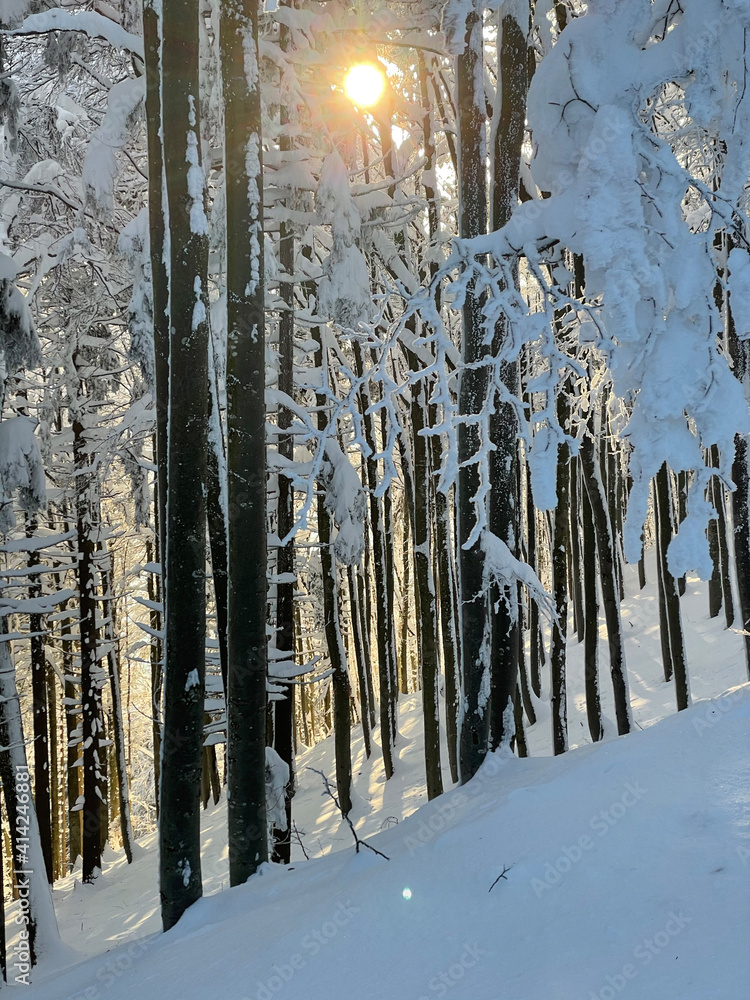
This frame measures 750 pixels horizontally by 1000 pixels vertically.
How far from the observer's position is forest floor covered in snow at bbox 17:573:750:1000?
268 cm

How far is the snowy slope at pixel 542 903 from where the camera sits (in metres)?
2.66

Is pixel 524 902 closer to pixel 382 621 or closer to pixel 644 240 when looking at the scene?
pixel 644 240

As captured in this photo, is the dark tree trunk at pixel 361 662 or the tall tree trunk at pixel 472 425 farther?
the dark tree trunk at pixel 361 662

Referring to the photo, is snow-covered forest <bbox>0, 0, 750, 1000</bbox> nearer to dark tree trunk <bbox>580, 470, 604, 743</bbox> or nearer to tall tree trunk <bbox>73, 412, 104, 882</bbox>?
dark tree trunk <bbox>580, 470, 604, 743</bbox>

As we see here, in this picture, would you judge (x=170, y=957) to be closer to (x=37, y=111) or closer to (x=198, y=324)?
(x=198, y=324)

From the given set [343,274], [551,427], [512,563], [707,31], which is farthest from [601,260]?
[343,274]

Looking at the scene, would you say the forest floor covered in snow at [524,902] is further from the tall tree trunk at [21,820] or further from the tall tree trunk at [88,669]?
the tall tree trunk at [88,669]

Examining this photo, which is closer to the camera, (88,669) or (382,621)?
(382,621)

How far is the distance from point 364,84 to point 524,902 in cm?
756

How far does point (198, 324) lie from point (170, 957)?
14.0ft

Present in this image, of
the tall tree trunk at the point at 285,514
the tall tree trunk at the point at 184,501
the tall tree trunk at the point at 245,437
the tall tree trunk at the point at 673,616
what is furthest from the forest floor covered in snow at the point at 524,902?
the tall tree trunk at the point at 673,616

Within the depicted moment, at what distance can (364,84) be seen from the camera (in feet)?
25.1

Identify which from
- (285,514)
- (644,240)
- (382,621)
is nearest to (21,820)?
(285,514)

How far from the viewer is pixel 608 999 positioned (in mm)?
2477
